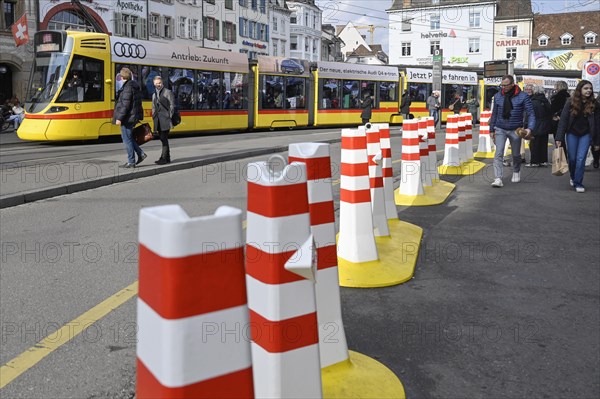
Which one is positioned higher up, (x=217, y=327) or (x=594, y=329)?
(x=217, y=327)

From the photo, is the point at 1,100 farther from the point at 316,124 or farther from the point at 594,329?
the point at 594,329

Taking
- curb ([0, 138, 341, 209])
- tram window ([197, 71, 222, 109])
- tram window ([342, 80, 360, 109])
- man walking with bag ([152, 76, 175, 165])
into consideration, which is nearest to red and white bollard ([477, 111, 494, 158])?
curb ([0, 138, 341, 209])

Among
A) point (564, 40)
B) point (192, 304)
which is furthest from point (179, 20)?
point (564, 40)

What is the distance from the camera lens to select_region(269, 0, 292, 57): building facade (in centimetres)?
7088

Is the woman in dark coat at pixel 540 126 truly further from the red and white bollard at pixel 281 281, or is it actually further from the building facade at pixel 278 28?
Answer: the building facade at pixel 278 28

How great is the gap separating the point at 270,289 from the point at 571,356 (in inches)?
85.6

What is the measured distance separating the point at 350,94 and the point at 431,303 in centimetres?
2792

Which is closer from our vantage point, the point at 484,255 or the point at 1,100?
the point at 484,255

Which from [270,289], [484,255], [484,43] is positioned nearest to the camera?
[270,289]

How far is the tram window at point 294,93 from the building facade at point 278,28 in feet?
136

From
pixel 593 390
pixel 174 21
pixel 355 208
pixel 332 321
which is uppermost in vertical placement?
pixel 174 21

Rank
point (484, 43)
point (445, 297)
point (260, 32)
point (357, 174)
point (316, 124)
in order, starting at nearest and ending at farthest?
point (445, 297), point (357, 174), point (316, 124), point (260, 32), point (484, 43)

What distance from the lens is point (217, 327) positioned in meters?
1.69

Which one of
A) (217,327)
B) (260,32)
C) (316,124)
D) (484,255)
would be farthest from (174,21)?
(217,327)
